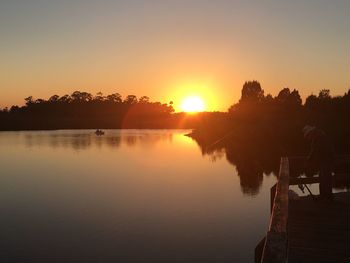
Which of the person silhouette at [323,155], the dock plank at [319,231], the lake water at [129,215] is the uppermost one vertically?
the person silhouette at [323,155]

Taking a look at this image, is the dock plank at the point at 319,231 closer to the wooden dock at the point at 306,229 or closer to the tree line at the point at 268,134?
the wooden dock at the point at 306,229

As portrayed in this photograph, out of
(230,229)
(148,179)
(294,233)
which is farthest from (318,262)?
(148,179)

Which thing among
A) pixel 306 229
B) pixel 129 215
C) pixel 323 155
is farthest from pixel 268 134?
pixel 306 229

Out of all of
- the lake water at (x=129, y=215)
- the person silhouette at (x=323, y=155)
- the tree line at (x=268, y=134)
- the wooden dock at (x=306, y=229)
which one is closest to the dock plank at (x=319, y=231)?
the wooden dock at (x=306, y=229)

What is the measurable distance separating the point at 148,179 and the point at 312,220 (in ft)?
85.2

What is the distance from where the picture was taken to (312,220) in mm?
10305

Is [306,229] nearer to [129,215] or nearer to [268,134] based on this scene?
[129,215]

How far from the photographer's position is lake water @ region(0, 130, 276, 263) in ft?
55.5

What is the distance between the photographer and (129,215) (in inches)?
890

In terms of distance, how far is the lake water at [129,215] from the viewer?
55.5ft

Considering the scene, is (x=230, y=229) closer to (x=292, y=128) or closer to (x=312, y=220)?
(x=312, y=220)

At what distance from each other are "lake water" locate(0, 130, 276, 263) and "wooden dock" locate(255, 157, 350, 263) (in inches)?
213

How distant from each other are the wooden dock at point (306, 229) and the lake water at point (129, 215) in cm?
542

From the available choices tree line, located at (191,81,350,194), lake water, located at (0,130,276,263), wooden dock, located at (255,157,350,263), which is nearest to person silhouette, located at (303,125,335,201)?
wooden dock, located at (255,157,350,263)
